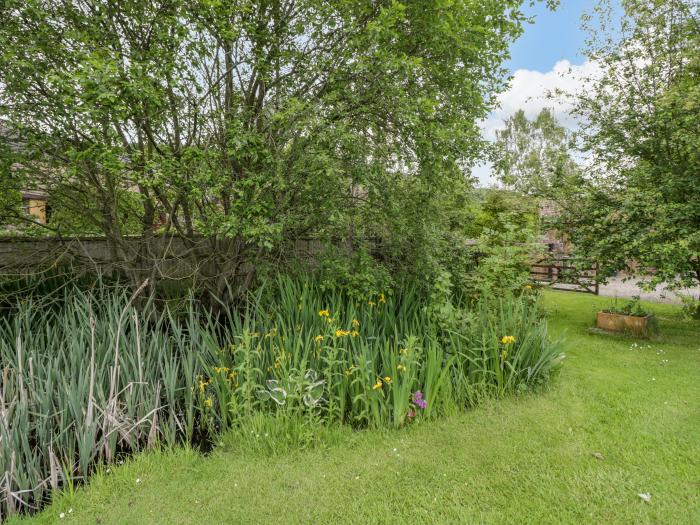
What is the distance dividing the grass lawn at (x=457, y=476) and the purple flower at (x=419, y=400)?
0.14 metres

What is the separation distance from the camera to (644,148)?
5.49 metres

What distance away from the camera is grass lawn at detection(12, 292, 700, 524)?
1971mm

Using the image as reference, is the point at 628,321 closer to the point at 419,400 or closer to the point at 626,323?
the point at 626,323

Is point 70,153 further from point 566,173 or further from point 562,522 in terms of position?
point 566,173

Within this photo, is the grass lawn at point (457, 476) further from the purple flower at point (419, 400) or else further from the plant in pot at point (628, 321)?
the plant in pot at point (628, 321)

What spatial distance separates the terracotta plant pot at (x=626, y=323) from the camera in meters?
5.12

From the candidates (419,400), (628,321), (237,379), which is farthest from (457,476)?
(628,321)

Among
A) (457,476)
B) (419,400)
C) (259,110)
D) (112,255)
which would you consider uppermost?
(259,110)

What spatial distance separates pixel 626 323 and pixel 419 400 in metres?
4.08

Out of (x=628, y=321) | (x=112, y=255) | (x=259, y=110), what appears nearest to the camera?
(x=259, y=110)

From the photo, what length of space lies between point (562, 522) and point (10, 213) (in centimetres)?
567

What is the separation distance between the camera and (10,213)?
13.9ft

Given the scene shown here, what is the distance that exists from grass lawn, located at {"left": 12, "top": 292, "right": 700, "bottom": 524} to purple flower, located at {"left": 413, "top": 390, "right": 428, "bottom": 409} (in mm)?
142

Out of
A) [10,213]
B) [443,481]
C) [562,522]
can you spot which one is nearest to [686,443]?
[562,522]
